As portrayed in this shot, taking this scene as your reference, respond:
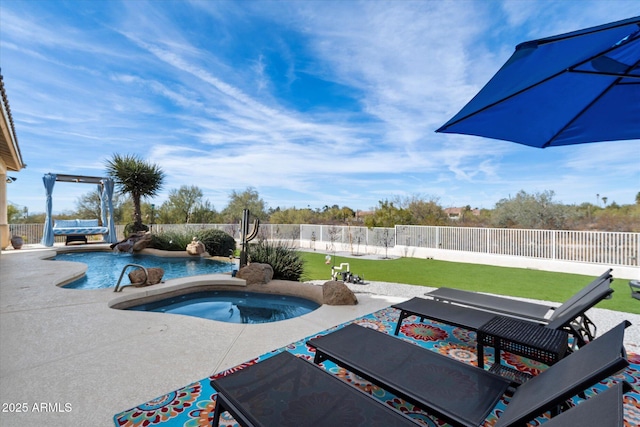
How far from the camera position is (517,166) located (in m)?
22.8

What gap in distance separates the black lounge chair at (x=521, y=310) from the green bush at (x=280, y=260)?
3.76 m

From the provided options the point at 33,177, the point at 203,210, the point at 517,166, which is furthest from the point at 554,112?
the point at 517,166

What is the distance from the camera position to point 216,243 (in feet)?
40.1

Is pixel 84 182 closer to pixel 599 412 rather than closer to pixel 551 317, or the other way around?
pixel 551 317

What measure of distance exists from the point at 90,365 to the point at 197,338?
1.03 meters

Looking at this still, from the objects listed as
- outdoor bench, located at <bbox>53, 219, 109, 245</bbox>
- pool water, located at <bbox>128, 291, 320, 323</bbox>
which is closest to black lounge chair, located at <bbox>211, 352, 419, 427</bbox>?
pool water, located at <bbox>128, 291, 320, 323</bbox>

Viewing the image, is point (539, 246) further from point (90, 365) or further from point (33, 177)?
point (33, 177)

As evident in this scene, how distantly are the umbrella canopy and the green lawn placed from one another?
183 inches

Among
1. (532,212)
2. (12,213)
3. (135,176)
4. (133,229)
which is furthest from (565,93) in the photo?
(12,213)

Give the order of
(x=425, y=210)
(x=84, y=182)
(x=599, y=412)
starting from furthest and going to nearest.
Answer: (x=425, y=210)
(x=84, y=182)
(x=599, y=412)

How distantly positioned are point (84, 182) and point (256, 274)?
44.6 ft

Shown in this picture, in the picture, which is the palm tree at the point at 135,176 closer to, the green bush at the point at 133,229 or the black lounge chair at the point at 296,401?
the green bush at the point at 133,229

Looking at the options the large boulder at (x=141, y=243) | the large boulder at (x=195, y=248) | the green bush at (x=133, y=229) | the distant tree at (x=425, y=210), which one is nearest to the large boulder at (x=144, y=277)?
the large boulder at (x=195, y=248)

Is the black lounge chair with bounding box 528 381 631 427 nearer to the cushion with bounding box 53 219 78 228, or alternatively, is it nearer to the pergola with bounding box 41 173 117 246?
the pergola with bounding box 41 173 117 246
